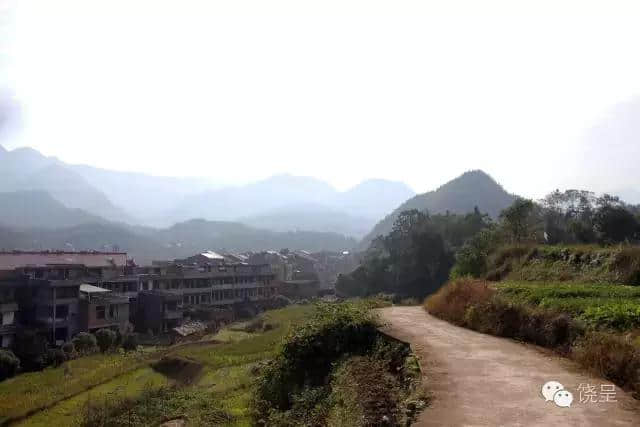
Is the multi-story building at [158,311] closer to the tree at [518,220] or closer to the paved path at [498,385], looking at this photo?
the tree at [518,220]

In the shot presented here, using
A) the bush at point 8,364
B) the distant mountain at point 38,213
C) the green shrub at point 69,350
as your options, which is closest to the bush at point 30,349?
the green shrub at point 69,350

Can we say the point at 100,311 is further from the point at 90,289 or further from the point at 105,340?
the point at 105,340

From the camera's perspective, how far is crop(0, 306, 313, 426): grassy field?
17.7 meters

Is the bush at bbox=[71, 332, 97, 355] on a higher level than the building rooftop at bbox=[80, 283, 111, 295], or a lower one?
lower

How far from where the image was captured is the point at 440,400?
284 inches

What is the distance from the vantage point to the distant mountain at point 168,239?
116625 millimetres

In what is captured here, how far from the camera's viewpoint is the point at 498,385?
7789 millimetres

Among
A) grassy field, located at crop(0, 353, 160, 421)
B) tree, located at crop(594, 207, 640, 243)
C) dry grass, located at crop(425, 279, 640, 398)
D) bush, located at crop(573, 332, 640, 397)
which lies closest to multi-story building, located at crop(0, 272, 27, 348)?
grassy field, located at crop(0, 353, 160, 421)

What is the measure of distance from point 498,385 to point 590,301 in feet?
14.0

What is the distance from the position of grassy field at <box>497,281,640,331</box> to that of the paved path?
116cm

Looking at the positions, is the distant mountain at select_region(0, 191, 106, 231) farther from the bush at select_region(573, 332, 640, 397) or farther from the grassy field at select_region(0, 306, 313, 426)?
the bush at select_region(573, 332, 640, 397)

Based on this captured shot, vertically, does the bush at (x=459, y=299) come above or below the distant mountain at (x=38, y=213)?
below

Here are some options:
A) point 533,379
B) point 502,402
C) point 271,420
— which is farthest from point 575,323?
point 271,420

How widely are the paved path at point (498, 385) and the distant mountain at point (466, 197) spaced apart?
106 meters
